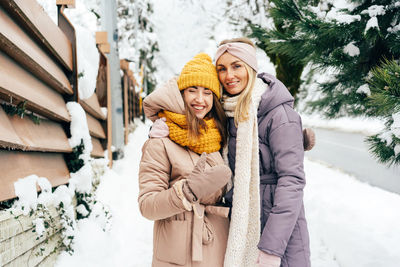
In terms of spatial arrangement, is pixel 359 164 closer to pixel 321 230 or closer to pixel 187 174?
pixel 321 230

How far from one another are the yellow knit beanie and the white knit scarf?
25 centimetres

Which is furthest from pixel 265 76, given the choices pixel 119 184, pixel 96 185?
pixel 119 184

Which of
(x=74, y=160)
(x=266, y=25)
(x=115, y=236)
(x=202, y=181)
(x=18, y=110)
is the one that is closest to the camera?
(x=202, y=181)

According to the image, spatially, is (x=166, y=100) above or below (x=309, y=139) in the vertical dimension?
above

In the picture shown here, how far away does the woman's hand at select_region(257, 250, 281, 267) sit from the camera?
1.60 metres

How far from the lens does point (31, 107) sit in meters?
2.40

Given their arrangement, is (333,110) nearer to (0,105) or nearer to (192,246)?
(192,246)

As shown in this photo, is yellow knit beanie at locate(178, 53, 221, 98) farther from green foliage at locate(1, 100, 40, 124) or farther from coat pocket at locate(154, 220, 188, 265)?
green foliage at locate(1, 100, 40, 124)

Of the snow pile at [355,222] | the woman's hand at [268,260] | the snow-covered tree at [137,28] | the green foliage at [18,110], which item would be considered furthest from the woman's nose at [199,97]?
the snow-covered tree at [137,28]

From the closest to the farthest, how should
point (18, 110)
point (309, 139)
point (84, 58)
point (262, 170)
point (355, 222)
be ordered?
point (262, 170) → point (309, 139) → point (18, 110) → point (84, 58) → point (355, 222)

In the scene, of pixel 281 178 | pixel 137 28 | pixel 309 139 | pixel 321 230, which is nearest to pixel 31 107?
pixel 281 178

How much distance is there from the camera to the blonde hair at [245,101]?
71.8 inches

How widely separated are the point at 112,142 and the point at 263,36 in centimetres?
410

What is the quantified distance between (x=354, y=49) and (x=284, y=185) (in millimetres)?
1541
